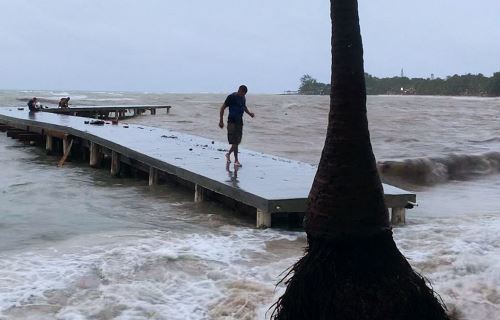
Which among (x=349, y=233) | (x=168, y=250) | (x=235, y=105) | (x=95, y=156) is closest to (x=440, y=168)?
(x=235, y=105)

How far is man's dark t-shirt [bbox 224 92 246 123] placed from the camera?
10.7m

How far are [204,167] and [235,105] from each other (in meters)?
1.30

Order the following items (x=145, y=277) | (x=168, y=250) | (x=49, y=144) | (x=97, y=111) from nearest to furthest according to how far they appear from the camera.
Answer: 1. (x=145, y=277)
2. (x=168, y=250)
3. (x=49, y=144)
4. (x=97, y=111)

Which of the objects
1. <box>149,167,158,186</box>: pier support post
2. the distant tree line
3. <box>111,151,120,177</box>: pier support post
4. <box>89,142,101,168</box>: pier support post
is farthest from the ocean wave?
the distant tree line

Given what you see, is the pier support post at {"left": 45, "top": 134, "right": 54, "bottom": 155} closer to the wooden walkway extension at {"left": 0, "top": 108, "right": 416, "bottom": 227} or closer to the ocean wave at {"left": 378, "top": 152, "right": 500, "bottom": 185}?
the wooden walkway extension at {"left": 0, "top": 108, "right": 416, "bottom": 227}

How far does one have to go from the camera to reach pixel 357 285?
12.6 ft

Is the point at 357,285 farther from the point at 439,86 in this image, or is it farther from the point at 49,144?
the point at 439,86

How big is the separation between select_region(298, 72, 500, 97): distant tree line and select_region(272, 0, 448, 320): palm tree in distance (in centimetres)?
11139

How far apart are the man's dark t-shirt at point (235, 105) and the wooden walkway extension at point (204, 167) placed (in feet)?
3.04

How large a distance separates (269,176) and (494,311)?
A: 17.8ft

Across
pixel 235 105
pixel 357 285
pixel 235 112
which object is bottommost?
pixel 357 285

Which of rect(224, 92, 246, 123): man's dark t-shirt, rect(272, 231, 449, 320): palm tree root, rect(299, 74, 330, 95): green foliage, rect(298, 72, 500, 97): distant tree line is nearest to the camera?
rect(272, 231, 449, 320): palm tree root

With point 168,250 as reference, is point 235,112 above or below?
above

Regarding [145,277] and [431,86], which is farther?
[431,86]
